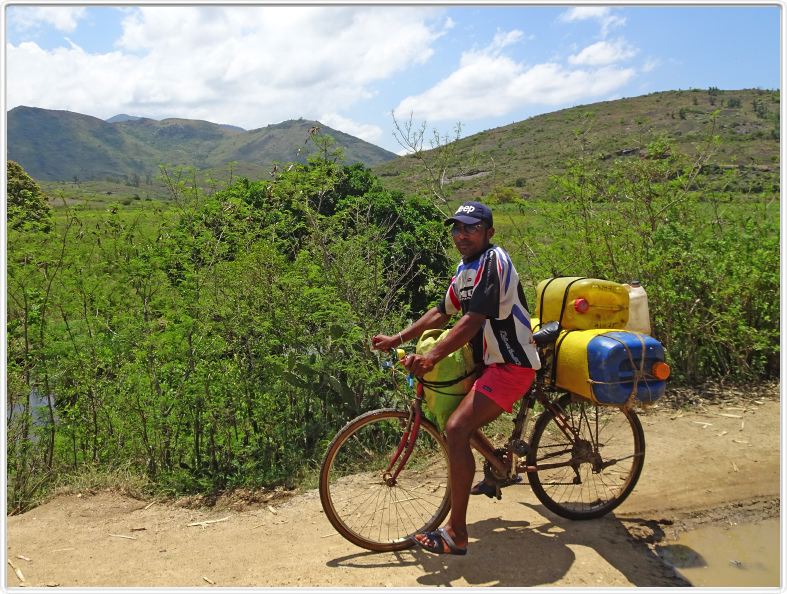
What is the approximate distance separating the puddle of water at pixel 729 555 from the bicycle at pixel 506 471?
50cm

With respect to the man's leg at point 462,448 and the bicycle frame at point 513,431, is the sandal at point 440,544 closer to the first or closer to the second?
the man's leg at point 462,448

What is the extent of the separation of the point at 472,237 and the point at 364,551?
1.97 m

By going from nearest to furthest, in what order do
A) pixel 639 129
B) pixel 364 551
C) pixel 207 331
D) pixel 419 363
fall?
pixel 419 363 < pixel 364 551 < pixel 207 331 < pixel 639 129

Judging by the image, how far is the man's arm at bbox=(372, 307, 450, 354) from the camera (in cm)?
388

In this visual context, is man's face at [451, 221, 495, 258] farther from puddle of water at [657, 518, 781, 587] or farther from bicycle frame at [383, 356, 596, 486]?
puddle of water at [657, 518, 781, 587]

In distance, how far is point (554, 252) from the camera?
23.3ft

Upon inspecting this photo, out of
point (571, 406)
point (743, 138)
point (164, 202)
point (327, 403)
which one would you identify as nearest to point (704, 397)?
point (571, 406)

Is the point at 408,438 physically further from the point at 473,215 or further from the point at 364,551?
the point at 473,215

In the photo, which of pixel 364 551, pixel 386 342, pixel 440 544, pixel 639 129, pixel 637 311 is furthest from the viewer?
pixel 639 129

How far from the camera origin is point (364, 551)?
3.76 m

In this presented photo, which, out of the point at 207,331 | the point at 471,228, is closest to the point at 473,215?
the point at 471,228

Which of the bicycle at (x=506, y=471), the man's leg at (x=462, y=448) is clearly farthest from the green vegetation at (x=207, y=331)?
the man's leg at (x=462, y=448)

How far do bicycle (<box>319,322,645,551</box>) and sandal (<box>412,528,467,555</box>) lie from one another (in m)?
0.20

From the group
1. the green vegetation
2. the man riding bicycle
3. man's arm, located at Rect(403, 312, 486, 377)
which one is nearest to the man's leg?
the man riding bicycle
